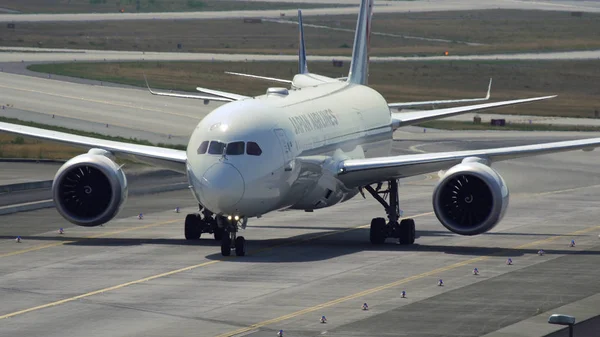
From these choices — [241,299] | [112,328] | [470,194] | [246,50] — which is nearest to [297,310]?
[241,299]

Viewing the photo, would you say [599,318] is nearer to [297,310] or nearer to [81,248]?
[297,310]

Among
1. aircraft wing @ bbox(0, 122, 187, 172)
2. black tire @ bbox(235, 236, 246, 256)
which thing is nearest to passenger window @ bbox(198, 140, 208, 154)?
black tire @ bbox(235, 236, 246, 256)

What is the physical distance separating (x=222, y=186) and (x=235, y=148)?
134 centimetres

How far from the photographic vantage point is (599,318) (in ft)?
103

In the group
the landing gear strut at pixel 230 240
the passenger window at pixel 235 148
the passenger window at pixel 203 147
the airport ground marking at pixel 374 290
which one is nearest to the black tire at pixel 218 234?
the landing gear strut at pixel 230 240

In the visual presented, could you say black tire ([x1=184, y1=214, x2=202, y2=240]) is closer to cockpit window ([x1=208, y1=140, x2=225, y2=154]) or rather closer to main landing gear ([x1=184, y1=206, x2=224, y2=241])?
main landing gear ([x1=184, y1=206, x2=224, y2=241])

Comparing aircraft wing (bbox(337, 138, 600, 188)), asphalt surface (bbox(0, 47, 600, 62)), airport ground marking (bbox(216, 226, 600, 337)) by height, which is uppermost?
asphalt surface (bbox(0, 47, 600, 62))

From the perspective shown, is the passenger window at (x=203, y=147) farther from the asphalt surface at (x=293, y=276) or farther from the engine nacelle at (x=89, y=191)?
the engine nacelle at (x=89, y=191)

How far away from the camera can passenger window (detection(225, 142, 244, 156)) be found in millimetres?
39344

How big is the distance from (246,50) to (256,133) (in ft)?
383

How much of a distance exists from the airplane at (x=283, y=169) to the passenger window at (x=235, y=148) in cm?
3

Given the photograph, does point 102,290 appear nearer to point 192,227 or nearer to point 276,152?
point 276,152

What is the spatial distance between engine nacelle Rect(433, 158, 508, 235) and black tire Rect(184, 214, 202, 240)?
8.16 meters

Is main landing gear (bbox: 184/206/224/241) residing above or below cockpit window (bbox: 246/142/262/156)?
below
